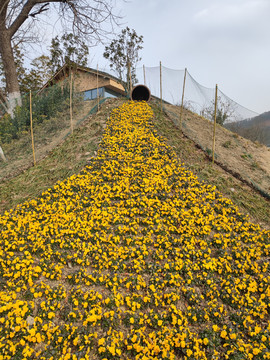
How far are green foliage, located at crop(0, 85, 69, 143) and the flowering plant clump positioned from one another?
24.5 ft

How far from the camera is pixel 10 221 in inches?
208

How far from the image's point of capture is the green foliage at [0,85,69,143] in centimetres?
1230

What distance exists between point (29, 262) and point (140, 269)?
75.2 inches

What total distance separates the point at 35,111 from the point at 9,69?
239cm

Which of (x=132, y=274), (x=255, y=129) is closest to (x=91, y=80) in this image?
(x=255, y=129)

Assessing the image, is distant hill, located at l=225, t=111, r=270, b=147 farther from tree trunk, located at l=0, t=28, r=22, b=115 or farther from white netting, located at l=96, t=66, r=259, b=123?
tree trunk, located at l=0, t=28, r=22, b=115

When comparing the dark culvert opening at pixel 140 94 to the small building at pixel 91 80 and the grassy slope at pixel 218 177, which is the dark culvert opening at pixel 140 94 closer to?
the grassy slope at pixel 218 177

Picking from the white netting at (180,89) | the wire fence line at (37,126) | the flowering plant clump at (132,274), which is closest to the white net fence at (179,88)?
the white netting at (180,89)

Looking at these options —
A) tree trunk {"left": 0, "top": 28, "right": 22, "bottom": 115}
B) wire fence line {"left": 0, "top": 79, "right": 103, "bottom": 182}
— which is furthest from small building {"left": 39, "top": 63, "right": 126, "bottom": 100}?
tree trunk {"left": 0, "top": 28, "right": 22, "bottom": 115}

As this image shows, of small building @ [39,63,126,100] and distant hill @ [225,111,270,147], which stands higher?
small building @ [39,63,126,100]

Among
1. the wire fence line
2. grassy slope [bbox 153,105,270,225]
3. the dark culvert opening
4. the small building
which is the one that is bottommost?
grassy slope [bbox 153,105,270,225]

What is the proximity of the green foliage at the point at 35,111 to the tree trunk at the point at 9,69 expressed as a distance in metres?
0.41

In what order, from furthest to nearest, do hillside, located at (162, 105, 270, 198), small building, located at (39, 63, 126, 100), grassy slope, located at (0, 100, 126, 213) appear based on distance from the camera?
small building, located at (39, 63, 126, 100) < hillside, located at (162, 105, 270, 198) < grassy slope, located at (0, 100, 126, 213)

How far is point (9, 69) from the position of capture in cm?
1250
